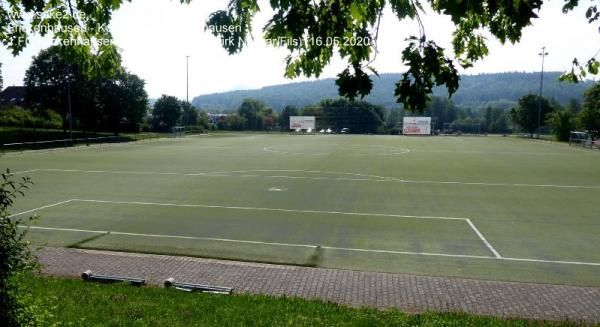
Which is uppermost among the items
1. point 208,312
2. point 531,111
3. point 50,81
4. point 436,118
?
point 50,81

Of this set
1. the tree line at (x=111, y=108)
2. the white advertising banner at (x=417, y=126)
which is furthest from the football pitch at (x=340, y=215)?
the white advertising banner at (x=417, y=126)

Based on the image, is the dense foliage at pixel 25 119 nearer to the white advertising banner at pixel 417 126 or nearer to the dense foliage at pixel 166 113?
the dense foliage at pixel 166 113

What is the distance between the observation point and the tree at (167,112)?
313 feet

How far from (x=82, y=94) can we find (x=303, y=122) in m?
62.4

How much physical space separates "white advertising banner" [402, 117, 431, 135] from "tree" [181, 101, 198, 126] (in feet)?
158

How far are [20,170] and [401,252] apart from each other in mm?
29860

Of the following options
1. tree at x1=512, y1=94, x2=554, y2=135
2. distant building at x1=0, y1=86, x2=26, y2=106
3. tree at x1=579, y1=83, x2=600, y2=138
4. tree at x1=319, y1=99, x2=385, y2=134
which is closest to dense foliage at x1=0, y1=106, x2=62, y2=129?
distant building at x1=0, y1=86, x2=26, y2=106

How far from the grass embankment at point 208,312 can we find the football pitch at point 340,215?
12.6ft

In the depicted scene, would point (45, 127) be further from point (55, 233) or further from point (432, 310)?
point (432, 310)

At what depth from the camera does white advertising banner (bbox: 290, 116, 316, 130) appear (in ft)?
389

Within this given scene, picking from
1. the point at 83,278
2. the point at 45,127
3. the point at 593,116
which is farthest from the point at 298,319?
the point at 45,127

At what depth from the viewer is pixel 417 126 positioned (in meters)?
110

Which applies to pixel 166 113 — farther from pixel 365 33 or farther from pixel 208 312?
pixel 365 33

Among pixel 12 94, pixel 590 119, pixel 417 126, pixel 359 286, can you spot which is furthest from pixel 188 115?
pixel 359 286
